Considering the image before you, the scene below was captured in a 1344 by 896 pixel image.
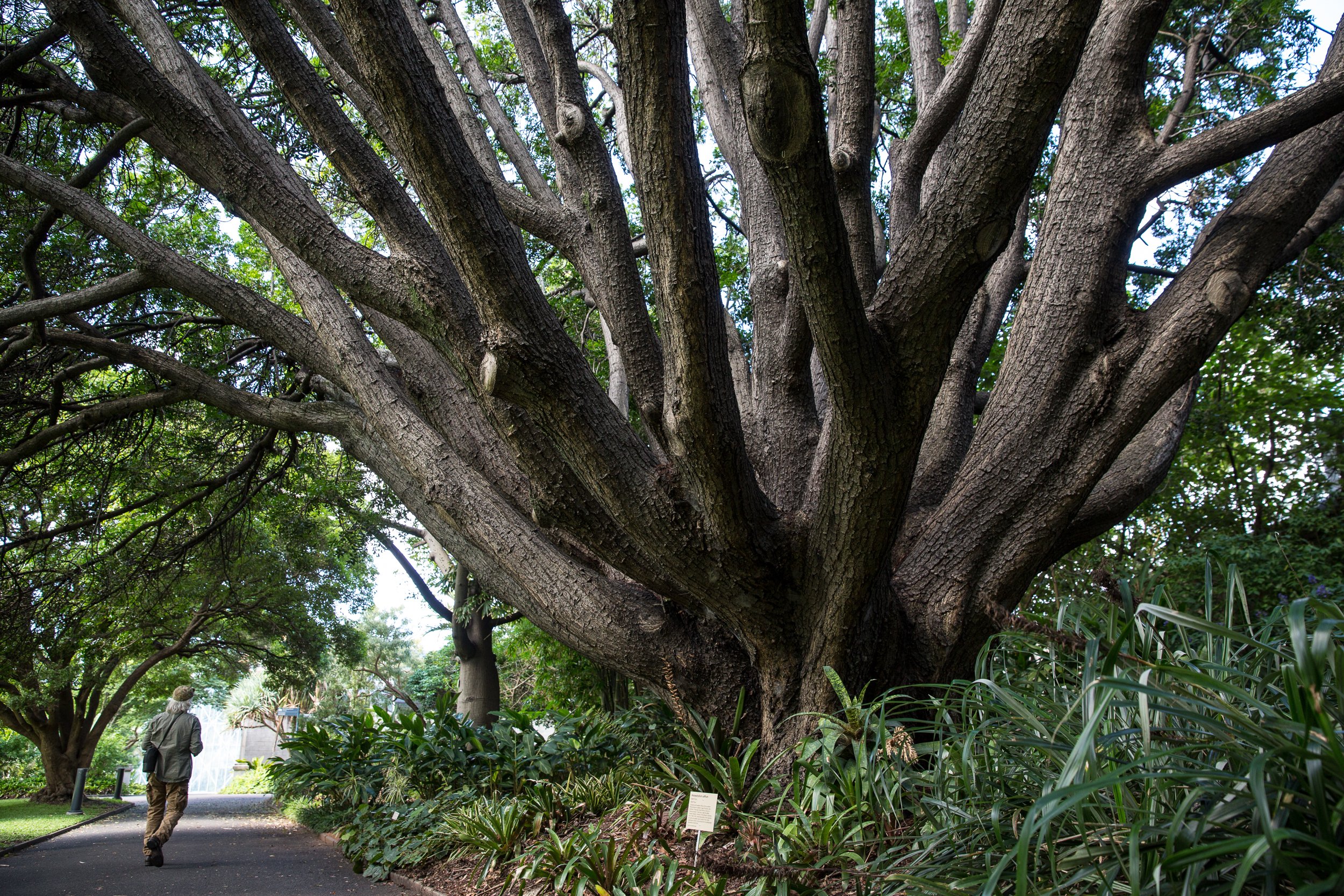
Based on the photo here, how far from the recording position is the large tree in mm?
2777

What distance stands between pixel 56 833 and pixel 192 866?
341cm

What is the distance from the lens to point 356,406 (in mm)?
5949

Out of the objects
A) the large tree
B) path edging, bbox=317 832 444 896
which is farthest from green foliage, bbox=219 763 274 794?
the large tree

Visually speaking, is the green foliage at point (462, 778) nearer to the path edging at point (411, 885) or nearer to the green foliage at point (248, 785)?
the path edging at point (411, 885)

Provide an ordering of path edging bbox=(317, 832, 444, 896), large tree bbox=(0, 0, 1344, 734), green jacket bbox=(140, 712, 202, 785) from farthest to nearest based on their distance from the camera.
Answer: green jacket bbox=(140, 712, 202, 785), path edging bbox=(317, 832, 444, 896), large tree bbox=(0, 0, 1344, 734)

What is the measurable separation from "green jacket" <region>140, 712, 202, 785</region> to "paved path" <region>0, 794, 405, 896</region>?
64 cm

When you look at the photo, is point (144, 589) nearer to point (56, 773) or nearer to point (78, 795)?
point (78, 795)

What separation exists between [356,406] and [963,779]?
16.5ft

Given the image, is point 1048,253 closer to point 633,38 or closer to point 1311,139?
point 1311,139

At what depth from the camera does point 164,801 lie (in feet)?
21.1

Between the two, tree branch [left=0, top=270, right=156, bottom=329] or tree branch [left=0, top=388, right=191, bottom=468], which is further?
tree branch [left=0, top=388, right=191, bottom=468]

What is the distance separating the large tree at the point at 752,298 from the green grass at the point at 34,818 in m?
4.88

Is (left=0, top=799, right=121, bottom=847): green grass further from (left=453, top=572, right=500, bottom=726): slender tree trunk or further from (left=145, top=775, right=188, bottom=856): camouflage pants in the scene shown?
(left=453, top=572, right=500, bottom=726): slender tree trunk

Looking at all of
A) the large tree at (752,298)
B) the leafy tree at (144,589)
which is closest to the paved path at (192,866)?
the leafy tree at (144,589)
